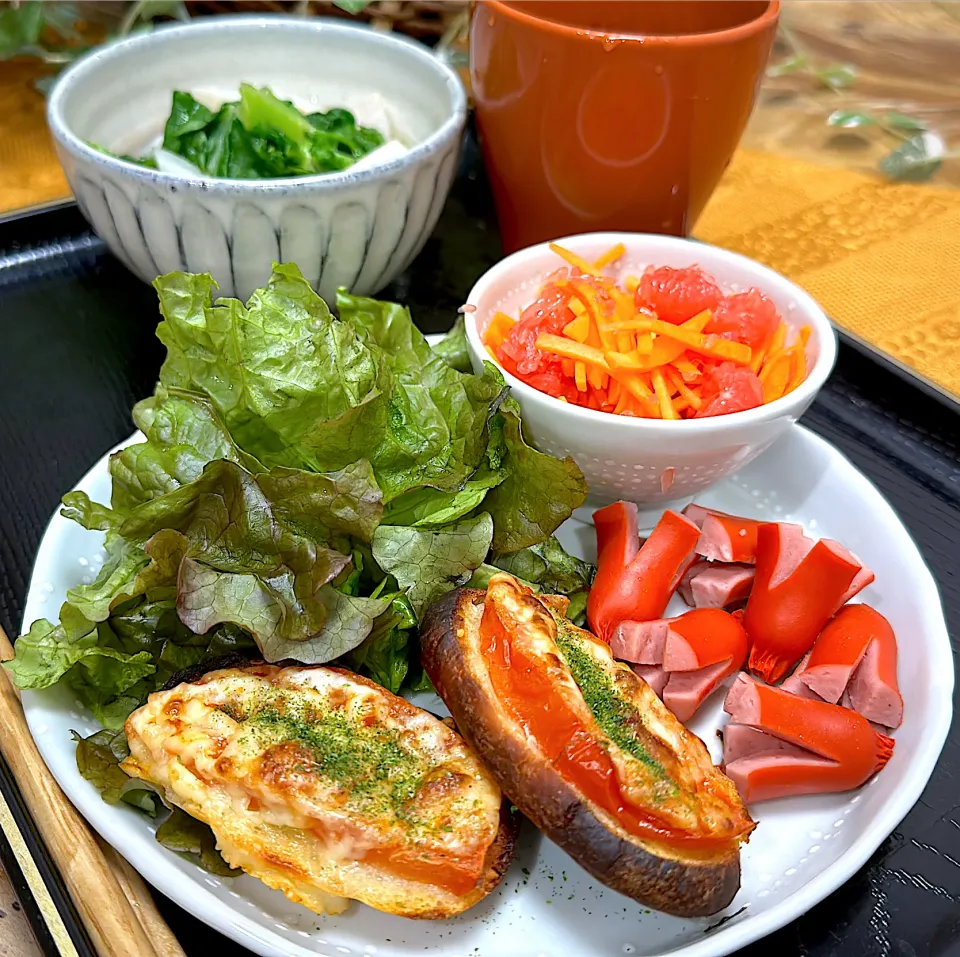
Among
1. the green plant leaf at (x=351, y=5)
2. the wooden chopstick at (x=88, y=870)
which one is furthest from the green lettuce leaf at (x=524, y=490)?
the green plant leaf at (x=351, y=5)

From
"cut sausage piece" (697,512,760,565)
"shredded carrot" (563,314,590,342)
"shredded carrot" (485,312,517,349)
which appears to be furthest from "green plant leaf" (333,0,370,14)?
"cut sausage piece" (697,512,760,565)

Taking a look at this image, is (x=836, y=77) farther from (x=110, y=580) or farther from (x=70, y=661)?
(x=70, y=661)

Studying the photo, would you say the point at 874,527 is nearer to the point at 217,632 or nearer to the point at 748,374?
the point at 748,374

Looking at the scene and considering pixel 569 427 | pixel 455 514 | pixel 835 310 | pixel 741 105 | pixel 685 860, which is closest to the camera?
pixel 685 860

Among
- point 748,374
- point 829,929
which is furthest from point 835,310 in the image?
point 829,929

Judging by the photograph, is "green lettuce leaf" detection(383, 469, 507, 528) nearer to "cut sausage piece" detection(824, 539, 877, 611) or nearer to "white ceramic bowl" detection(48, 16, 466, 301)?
"cut sausage piece" detection(824, 539, 877, 611)

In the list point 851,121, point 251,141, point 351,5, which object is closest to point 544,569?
point 251,141
